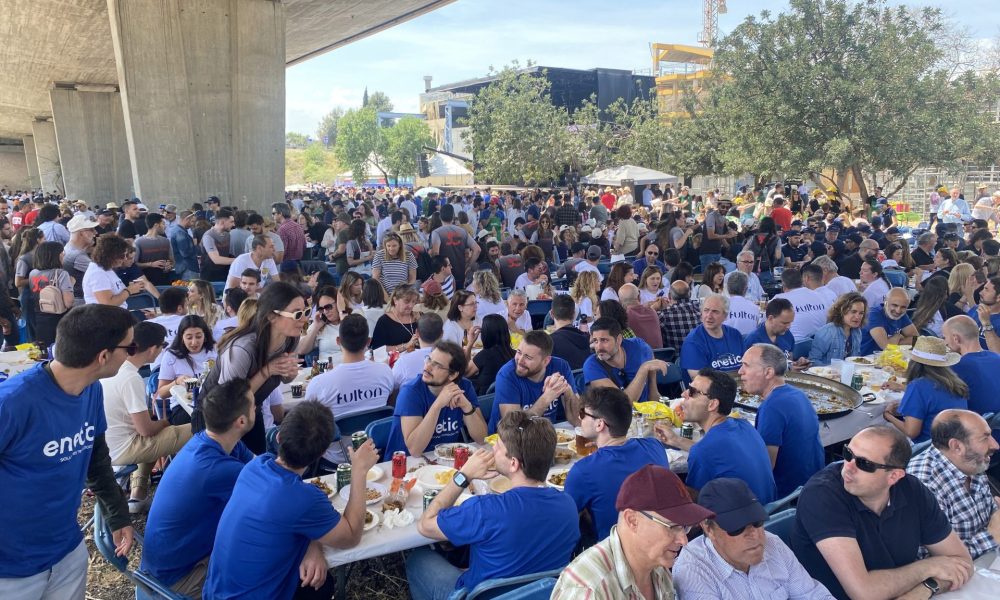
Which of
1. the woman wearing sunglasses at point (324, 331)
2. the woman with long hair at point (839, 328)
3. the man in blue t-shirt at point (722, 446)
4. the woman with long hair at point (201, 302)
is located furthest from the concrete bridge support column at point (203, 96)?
the man in blue t-shirt at point (722, 446)

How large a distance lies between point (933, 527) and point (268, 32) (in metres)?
18.4

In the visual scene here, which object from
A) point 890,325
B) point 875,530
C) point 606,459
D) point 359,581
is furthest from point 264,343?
point 890,325

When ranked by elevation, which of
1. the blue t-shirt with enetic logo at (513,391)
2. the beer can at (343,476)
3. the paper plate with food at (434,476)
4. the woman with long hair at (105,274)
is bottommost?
the paper plate with food at (434,476)

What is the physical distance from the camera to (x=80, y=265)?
7.90 m

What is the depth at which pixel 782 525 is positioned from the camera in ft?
10.5

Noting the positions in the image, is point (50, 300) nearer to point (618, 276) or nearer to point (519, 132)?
point (618, 276)

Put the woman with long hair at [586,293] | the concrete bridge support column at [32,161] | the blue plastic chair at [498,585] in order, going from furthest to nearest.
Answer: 1. the concrete bridge support column at [32,161]
2. the woman with long hair at [586,293]
3. the blue plastic chair at [498,585]

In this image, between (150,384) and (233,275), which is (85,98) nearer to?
(233,275)

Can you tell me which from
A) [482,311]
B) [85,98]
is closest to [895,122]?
[482,311]

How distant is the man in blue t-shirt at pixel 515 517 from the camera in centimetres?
283

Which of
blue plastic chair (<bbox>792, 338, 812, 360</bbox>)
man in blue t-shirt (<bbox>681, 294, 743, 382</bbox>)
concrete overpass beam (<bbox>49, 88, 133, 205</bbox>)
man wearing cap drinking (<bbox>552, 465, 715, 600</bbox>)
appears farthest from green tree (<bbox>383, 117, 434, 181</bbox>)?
man wearing cap drinking (<bbox>552, 465, 715, 600</bbox>)

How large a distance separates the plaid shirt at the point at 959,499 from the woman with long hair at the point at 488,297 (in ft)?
14.5

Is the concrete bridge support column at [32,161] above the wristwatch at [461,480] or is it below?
above

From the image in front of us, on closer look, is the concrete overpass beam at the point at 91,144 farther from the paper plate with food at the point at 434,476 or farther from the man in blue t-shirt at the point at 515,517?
the man in blue t-shirt at the point at 515,517
